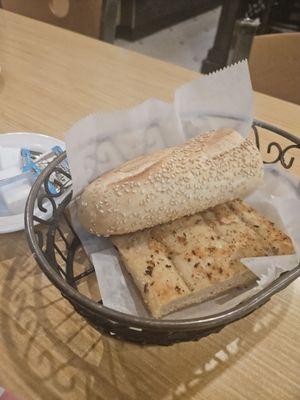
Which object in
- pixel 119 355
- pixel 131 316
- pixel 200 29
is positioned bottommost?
pixel 200 29

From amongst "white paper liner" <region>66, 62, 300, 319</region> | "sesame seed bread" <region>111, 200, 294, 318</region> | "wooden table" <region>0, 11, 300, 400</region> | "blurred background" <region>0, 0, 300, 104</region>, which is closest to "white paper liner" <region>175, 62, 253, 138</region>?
"white paper liner" <region>66, 62, 300, 319</region>

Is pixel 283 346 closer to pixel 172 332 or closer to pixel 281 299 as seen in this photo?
pixel 281 299

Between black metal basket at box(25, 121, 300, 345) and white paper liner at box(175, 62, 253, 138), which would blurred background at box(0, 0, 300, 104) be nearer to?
white paper liner at box(175, 62, 253, 138)

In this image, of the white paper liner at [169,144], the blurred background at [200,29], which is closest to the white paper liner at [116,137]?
the white paper liner at [169,144]

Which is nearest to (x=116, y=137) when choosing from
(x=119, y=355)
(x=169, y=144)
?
(x=169, y=144)

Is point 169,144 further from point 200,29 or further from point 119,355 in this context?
point 200,29

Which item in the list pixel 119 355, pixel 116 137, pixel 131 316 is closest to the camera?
pixel 131 316
